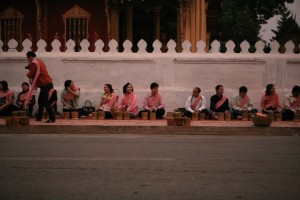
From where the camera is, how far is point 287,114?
1481 centimetres

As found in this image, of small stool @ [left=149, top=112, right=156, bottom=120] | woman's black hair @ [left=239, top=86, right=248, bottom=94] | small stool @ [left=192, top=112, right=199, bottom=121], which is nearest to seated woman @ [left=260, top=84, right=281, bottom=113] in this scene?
woman's black hair @ [left=239, top=86, right=248, bottom=94]

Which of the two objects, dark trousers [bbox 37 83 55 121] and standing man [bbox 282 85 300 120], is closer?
dark trousers [bbox 37 83 55 121]

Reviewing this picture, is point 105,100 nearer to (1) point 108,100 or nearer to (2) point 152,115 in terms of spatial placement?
(1) point 108,100

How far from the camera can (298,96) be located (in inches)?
601

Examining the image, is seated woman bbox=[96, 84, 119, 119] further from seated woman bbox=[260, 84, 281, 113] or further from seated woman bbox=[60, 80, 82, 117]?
seated woman bbox=[260, 84, 281, 113]

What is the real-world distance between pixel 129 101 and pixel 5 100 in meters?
3.30

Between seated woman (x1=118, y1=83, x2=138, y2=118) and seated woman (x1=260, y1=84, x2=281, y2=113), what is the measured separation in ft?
11.0

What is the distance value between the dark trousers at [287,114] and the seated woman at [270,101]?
23 cm

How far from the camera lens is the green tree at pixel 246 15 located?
48.9m

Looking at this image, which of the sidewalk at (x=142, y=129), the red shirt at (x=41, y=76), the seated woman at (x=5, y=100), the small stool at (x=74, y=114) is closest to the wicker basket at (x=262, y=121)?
the sidewalk at (x=142, y=129)

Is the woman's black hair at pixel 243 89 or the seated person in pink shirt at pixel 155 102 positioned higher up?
the woman's black hair at pixel 243 89

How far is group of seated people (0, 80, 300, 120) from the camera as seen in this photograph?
48.8 ft

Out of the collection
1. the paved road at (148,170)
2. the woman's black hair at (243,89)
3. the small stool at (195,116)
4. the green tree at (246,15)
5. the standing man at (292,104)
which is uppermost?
the green tree at (246,15)

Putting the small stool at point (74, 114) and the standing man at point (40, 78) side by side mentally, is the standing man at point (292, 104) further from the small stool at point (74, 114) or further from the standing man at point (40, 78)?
the standing man at point (40, 78)
